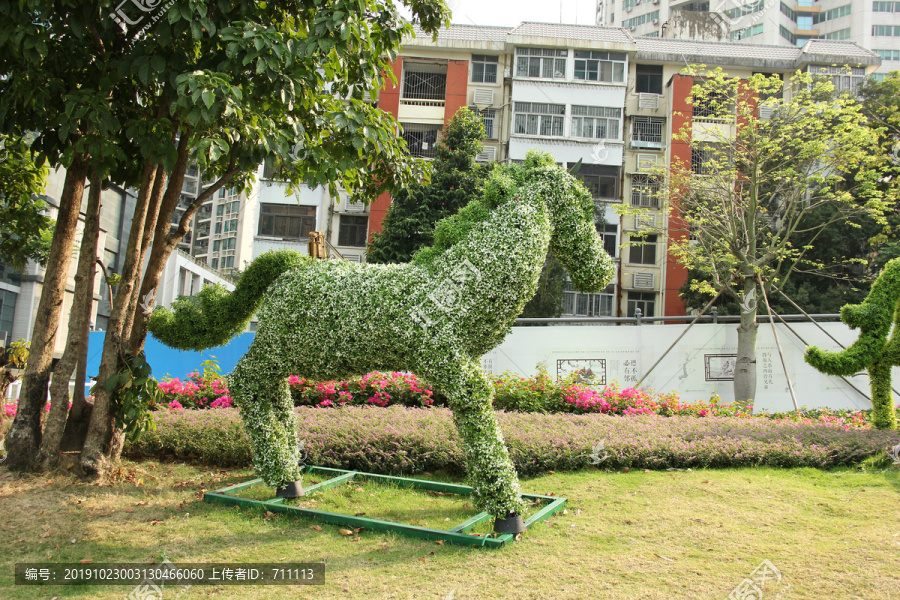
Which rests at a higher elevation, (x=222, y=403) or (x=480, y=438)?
(x=480, y=438)

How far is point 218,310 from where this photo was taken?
232 inches

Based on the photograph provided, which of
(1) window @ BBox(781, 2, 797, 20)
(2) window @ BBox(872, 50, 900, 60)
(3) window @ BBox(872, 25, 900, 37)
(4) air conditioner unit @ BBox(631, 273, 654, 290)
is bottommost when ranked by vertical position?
(4) air conditioner unit @ BBox(631, 273, 654, 290)

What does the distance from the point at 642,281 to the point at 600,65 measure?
9291 millimetres

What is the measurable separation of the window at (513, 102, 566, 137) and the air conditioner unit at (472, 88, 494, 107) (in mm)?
1425

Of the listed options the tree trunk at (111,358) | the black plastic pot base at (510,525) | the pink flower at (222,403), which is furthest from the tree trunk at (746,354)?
the tree trunk at (111,358)

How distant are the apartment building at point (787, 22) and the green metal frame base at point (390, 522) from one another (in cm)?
4132

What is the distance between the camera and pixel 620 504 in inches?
224

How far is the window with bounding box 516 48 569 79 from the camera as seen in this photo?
24453 millimetres

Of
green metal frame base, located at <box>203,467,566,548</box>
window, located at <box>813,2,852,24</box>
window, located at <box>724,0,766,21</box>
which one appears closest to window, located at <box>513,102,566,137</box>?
green metal frame base, located at <box>203,467,566,548</box>

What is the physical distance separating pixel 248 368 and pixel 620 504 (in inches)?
150

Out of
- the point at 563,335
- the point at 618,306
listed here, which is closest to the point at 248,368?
the point at 563,335

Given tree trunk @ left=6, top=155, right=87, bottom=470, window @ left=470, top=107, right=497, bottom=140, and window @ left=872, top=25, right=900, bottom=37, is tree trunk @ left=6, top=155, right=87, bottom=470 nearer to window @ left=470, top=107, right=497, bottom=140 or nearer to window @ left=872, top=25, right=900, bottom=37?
window @ left=470, top=107, right=497, bottom=140

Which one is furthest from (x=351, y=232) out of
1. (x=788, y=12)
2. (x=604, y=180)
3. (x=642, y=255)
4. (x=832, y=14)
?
(x=832, y=14)

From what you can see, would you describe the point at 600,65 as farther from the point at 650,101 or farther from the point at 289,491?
the point at 289,491
